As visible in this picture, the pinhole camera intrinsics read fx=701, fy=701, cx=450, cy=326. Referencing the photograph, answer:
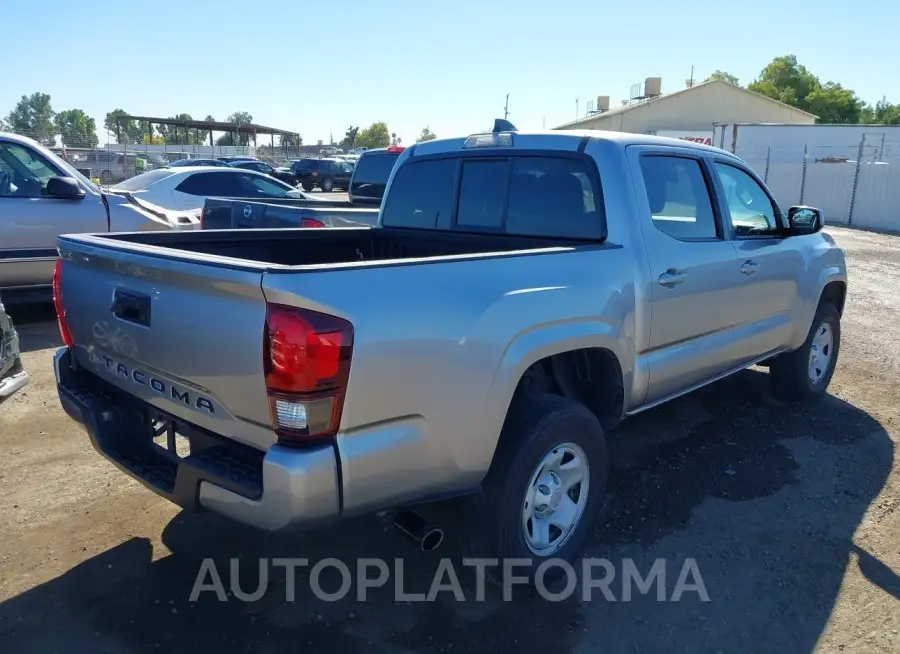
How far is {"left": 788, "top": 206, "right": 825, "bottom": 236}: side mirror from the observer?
16.3ft

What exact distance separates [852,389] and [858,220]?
21139 millimetres

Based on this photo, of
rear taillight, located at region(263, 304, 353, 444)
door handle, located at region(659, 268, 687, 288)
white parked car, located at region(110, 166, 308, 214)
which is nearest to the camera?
rear taillight, located at region(263, 304, 353, 444)

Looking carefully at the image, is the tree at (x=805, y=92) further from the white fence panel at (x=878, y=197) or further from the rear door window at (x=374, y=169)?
the rear door window at (x=374, y=169)

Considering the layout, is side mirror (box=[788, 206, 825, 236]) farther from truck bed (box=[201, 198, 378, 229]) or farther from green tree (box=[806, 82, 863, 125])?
green tree (box=[806, 82, 863, 125])

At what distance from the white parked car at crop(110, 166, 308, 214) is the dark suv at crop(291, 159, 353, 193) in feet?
71.9

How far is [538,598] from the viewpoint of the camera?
3.12 m

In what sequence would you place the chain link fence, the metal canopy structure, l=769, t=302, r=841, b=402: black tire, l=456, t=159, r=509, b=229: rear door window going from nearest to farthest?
1. l=456, t=159, r=509, b=229: rear door window
2. l=769, t=302, r=841, b=402: black tire
3. the chain link fence
4. the metal canopy structure

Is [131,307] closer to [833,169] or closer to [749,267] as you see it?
[749,267]

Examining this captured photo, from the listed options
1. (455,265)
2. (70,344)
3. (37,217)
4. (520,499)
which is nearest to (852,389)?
(520,499)

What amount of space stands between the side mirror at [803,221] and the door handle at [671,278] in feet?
5.44

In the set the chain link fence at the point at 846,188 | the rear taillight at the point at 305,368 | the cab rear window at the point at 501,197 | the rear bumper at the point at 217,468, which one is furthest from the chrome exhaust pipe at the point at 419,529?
the chain link fence at the point at 846,188

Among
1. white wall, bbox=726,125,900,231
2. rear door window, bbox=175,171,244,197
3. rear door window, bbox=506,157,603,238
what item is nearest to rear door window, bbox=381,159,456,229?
A: rear door window, bbox=506,157,603,238

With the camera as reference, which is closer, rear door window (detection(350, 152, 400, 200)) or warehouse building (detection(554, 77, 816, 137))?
rear door window (detection(350, 152, 400, 200))

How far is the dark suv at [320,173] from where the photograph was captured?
1316 inches
